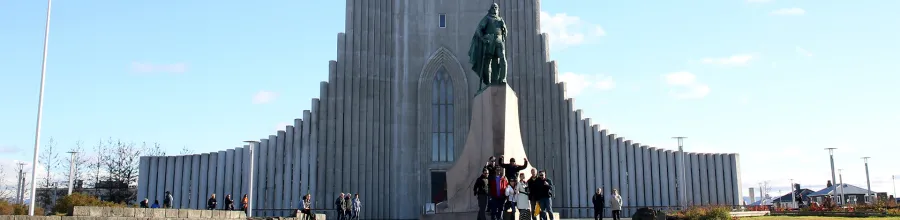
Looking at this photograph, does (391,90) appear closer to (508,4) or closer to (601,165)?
(508,4)

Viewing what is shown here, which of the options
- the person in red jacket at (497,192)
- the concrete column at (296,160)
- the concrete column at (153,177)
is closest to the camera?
the person in red jacket at (497,192)

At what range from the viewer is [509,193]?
624 inches

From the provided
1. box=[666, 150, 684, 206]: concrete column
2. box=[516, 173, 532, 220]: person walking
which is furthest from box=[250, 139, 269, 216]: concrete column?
box=[516, 173, 532, 220]: person walking

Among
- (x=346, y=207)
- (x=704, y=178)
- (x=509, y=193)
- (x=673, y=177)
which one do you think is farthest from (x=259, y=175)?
(x=509, y=193)

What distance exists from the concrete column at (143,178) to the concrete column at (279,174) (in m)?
5.92

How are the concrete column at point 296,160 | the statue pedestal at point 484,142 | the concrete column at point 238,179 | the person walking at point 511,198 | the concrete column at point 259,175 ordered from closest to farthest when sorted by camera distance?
the person walking at point 511,198 → the statue pedestal at point 484,142 → the concrete column at point 259,175 → the concrete column at point 296,160 → the concrete column at point 238,179

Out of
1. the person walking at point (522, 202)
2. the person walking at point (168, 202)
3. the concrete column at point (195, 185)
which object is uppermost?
the concrete column at point (195, 185)

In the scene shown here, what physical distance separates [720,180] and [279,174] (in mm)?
20104

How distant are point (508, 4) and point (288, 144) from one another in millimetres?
12178

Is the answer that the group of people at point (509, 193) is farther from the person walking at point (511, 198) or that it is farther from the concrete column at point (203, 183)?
the concrete column at point (203, 183)

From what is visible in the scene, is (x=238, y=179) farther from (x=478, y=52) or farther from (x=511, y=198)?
(x=511, y=198)

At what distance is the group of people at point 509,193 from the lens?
15.7 meters

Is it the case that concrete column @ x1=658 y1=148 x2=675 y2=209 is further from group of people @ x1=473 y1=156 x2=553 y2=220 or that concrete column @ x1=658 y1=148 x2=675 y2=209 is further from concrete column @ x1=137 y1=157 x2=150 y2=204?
concrete column @ x1=137 y1=157 x2=150 y2=204

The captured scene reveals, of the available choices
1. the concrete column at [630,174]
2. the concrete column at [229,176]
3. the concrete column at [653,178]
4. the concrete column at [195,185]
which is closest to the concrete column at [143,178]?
the concrete column at [195,185]
